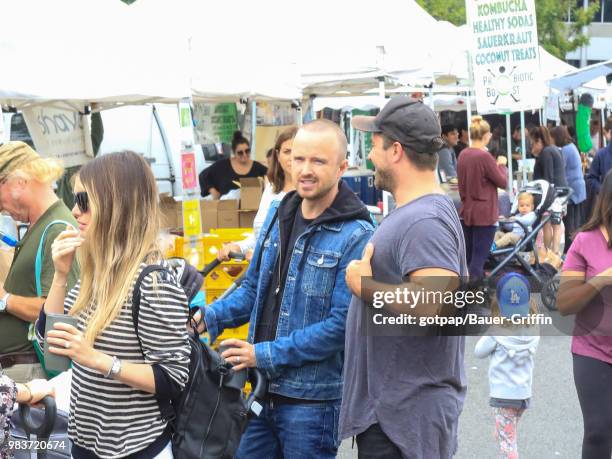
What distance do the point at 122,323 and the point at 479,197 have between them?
8.43 metres

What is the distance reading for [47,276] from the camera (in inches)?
152

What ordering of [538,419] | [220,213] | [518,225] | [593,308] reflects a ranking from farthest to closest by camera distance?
[518,225] → [220,213] → [538,419] → [593,308]

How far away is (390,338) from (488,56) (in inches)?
405

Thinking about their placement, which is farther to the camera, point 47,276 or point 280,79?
point 280,79

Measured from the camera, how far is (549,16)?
117 feet

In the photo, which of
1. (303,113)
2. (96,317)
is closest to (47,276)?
(96,317)

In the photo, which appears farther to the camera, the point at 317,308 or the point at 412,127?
the point at 317,308

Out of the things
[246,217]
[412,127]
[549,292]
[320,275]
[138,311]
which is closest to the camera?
[138,311]

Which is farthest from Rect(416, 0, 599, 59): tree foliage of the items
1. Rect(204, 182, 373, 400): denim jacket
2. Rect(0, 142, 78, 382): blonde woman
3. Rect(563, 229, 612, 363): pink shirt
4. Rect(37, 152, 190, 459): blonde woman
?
Rect(37, 152, 190, 459): blonde woman

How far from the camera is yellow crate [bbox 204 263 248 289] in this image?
6762mm

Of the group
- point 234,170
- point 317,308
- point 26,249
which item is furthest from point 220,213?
point 317,308

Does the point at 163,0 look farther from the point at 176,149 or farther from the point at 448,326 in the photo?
the point at 448,326

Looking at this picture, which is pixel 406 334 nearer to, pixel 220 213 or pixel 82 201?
pixel 82 201

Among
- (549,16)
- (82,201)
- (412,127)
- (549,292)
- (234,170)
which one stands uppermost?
(549,16)
